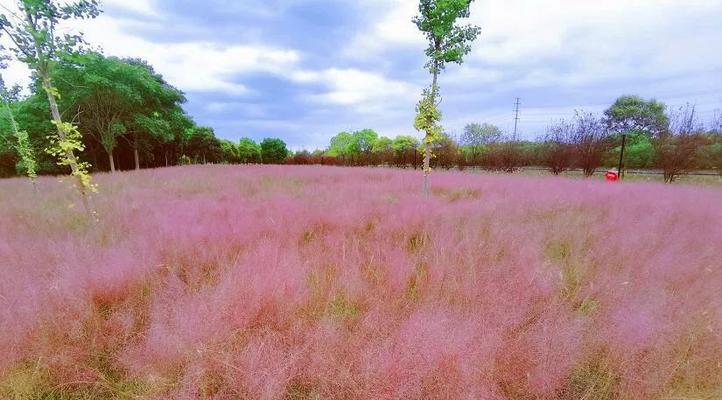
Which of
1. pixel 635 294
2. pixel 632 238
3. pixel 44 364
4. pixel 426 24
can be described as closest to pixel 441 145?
pixel 426 24

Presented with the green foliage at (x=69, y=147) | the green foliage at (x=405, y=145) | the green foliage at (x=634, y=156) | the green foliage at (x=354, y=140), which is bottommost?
the green foliage at (x=69, y=147)

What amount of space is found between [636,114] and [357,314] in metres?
49.4

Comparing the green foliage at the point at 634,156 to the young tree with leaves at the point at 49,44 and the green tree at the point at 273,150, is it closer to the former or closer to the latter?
the young tree with leaves at the point at 49,44

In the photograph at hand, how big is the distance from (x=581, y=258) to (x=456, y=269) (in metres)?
1.89

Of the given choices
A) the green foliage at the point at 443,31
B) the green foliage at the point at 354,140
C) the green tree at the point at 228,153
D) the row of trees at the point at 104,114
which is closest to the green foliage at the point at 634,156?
the green foliage at the point at 443,31

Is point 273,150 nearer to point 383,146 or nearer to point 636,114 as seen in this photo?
point 383,146

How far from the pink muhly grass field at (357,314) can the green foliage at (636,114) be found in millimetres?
43755

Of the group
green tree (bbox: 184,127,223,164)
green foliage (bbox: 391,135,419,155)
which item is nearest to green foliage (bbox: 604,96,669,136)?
green foliage (bbox: 391,135,419,155)

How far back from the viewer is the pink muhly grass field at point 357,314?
6.72ft

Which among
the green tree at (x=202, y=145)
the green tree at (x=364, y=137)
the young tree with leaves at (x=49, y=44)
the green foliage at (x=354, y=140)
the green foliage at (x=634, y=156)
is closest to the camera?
the young tree with leaves at (x=49, y=44)

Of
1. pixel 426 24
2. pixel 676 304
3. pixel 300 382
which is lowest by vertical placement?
pixel 300 382

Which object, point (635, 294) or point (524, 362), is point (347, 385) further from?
point (635, 294)

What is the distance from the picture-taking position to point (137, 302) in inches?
113

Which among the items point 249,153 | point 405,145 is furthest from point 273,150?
point 405,145
